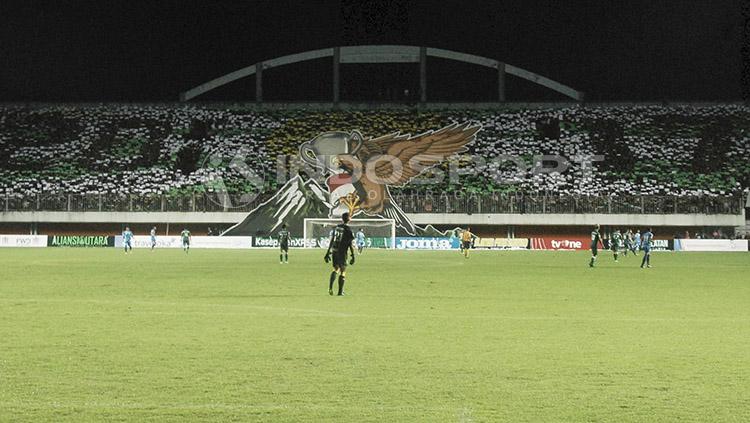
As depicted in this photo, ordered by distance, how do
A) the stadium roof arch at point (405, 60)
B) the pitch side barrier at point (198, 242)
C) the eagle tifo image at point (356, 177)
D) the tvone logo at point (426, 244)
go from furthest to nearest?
the stadium roof arch at point (405, 60) < the eagle tifo image at point (356, 177) < the tvone logo at point (426, 244) < the pitch side barrier at point (198, 242)

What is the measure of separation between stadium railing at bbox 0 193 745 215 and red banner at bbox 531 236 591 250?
80.9 inches

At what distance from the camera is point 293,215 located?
63906 millimetres

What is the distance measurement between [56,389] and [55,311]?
9.10m

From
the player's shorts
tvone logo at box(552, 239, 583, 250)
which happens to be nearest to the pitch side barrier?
tvone logo at box(552, 239, 583, 250)

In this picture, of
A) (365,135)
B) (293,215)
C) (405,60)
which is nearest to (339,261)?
(293,215)

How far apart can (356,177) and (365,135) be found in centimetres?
895

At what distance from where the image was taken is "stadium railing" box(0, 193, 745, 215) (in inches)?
2516

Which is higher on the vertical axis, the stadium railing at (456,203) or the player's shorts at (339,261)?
the stadium railing at (456,203)

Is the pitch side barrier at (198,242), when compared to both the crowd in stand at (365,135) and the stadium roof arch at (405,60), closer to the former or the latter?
the crowd in stand at (365,135)

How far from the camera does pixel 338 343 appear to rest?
42.8ft

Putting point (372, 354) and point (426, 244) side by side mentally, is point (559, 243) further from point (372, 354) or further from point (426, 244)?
point (372, 354)

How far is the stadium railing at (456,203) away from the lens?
63.9 meters

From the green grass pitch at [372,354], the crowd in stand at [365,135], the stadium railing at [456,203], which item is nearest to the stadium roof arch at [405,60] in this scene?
the crowd in stand at [365,135]

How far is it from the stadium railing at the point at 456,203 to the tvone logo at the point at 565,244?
2187mm
